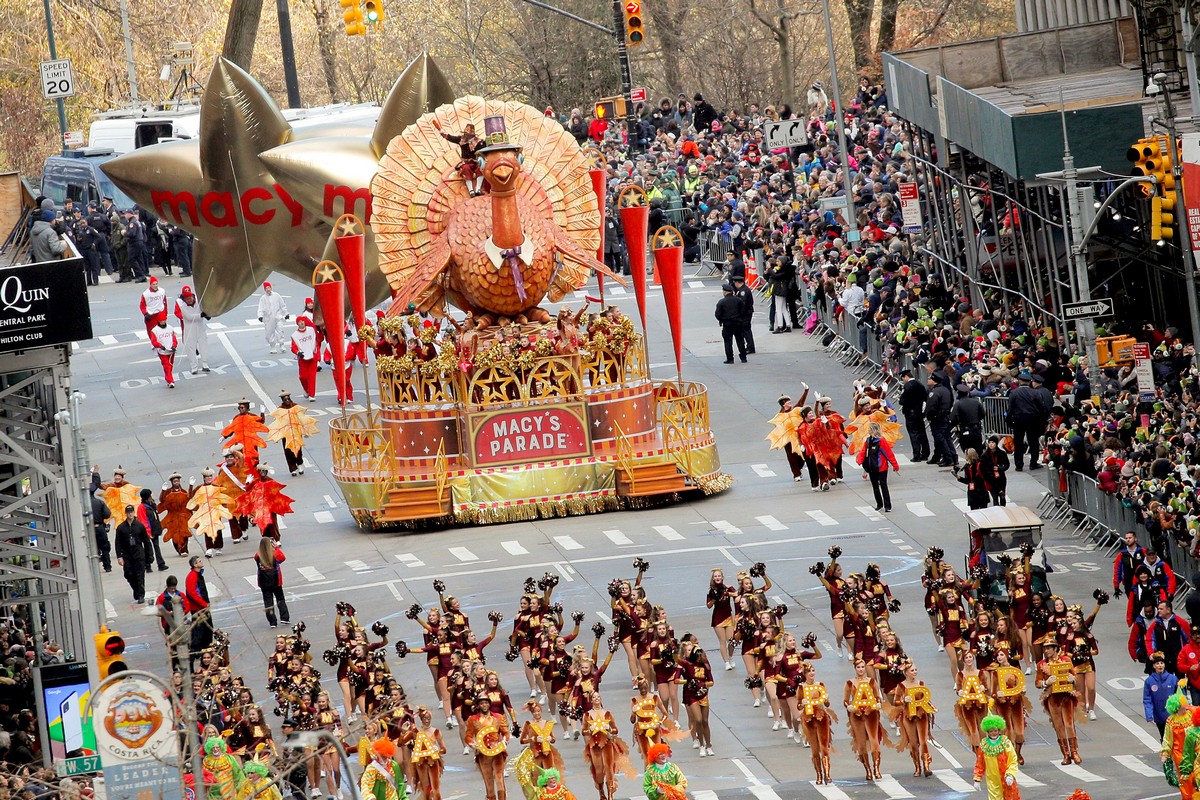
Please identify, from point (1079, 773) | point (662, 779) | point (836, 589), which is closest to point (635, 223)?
point (836, 589)

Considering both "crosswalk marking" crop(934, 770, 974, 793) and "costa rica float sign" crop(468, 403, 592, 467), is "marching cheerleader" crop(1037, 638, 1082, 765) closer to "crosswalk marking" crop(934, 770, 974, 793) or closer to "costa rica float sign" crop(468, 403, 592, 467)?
"crosswalk marking" crop(934, 770, 974, 793)

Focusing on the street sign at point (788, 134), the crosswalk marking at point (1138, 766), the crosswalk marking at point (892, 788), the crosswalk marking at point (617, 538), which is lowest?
the crosswalk marking at point (1138, 766)

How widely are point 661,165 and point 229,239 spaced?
15.9 meters

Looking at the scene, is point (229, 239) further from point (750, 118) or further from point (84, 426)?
point (750, 118)

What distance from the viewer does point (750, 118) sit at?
5081 centimetres

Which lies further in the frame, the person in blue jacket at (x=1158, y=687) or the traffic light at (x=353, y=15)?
the traffic light at (x=353, y=15)

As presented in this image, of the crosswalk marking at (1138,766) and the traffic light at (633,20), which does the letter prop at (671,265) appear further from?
the traffic light at (633,20)

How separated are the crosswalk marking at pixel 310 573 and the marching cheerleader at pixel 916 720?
1020 cm

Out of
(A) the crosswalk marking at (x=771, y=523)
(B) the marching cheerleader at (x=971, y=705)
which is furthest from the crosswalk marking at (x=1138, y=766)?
(A) the crosswalk marking at (x=771, y=523)

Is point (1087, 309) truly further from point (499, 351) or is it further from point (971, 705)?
point (971, 705)

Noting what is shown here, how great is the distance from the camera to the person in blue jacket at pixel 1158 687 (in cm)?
1973

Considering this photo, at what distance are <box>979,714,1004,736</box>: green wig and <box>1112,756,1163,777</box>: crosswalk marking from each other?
5.86ft

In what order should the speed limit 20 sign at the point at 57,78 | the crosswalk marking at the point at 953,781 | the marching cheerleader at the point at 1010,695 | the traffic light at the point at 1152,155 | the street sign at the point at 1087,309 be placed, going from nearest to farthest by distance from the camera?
the crosswalk marking at the point at 953,781 → the marching cheerleader at the point at 1010,695 → the traffic light at the point at 1152,155 → the street sign at the point at 1087,309 → the speed limit 20 sign at the point at 57,78

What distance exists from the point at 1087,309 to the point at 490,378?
26.4 ft
